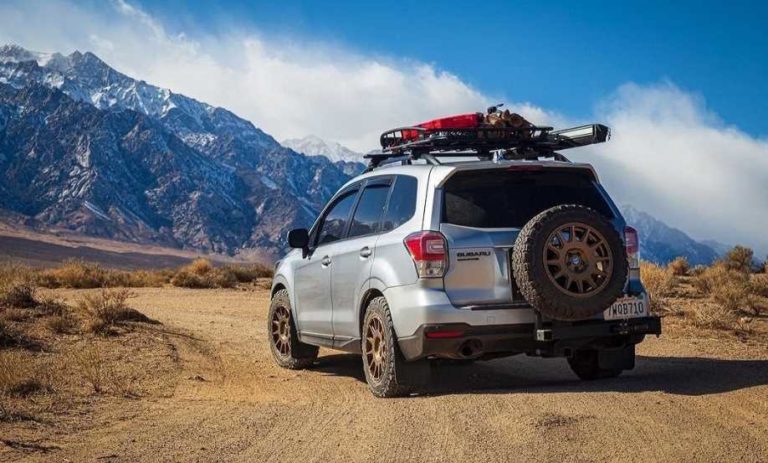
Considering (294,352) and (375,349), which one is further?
(294,352)

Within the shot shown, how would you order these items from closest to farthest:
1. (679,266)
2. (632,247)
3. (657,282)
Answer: (632,247) → (657,282) → (679,266)

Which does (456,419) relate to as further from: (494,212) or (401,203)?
(401,203)

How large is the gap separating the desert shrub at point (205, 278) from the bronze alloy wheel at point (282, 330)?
15.7 m

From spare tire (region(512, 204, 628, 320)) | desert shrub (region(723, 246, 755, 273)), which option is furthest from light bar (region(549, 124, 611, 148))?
desert shrub (region(723, 246, 755, 273))

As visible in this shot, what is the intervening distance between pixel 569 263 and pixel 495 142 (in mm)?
1812

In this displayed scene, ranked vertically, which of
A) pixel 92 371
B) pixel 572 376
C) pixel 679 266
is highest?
pixel 679 266

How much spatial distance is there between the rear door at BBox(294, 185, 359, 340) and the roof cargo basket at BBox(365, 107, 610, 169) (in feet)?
2.15

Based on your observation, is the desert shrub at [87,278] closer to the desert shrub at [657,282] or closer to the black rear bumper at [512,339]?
the desert shrub at [657,282]

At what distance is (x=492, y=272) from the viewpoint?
20.9 feet

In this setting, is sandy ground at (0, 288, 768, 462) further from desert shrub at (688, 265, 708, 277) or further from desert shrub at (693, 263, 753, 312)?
desert shrub at (688, 265, 708, 277)

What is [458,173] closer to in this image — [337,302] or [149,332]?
[337,302]

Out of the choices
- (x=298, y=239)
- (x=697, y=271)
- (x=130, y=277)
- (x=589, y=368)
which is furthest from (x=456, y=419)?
(x=130, y=277)

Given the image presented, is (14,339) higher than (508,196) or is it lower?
lower

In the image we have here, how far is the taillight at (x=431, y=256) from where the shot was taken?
6.31 metres
